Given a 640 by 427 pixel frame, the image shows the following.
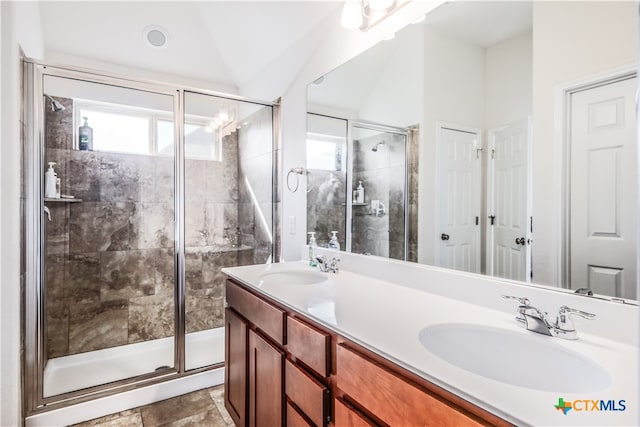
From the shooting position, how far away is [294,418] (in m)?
1.16

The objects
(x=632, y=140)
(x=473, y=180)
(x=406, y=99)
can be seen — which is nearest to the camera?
(x=632, y=140)

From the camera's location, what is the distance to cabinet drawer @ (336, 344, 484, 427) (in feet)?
2.15

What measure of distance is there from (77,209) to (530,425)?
293 cm

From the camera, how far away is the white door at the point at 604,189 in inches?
34.0

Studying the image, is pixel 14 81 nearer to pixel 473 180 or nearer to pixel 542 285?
pixel 473 180

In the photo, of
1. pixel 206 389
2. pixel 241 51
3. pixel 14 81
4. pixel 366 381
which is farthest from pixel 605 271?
pixel 241 51

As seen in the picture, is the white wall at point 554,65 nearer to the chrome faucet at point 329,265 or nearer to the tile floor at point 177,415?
the chrome faucet at point 329,265

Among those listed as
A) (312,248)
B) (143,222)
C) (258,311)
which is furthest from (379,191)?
(143,222)

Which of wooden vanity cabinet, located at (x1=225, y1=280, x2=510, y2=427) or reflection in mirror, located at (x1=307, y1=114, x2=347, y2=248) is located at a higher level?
reflection in mirror, located at (x1=307, y1=114, x2=347, y2=248)

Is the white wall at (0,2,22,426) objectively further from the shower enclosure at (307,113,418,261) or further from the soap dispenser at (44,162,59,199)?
the shower enclosure at (307,113,418,261)

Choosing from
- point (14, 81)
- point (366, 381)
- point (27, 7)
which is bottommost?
point (366, 381)

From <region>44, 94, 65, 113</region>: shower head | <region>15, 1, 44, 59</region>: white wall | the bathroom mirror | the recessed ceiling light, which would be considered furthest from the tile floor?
the recessed ceiling light

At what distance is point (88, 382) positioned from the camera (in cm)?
215

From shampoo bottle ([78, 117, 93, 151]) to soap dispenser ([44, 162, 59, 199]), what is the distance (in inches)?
9.9
